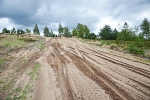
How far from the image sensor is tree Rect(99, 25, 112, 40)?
6984 centimetres

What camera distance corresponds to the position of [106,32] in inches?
2788

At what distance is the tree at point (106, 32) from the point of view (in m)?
69.8

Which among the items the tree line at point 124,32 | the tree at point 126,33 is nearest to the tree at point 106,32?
the tree line at point 124,32

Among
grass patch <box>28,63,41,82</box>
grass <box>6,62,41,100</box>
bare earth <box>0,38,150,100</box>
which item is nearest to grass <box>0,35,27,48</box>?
grass patch <box>28,63,41,82</box>

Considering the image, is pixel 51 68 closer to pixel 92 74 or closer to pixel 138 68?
pixel 92 74

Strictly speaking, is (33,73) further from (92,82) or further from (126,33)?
(126,33)

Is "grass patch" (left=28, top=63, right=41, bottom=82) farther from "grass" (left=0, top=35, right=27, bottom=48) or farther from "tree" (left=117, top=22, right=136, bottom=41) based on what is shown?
"tree" (left=117, top=22, right=136, bottom=41)

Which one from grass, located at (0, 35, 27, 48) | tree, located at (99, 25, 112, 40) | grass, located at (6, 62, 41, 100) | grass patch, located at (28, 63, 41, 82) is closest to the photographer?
grass, located at (6, 62, 41, 100)

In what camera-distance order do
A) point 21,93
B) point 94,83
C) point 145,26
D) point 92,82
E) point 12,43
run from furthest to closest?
point 145,26 → point 12,43 → point 92,82 → point 94,83 → point 21,93

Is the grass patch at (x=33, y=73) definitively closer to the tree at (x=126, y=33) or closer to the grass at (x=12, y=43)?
the grass at (x=12, y=43)

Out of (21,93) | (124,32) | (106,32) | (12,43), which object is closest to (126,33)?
(124,32)

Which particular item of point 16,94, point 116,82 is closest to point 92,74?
point 116,82

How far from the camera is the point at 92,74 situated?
37.8ft

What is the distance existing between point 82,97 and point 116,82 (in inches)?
121
